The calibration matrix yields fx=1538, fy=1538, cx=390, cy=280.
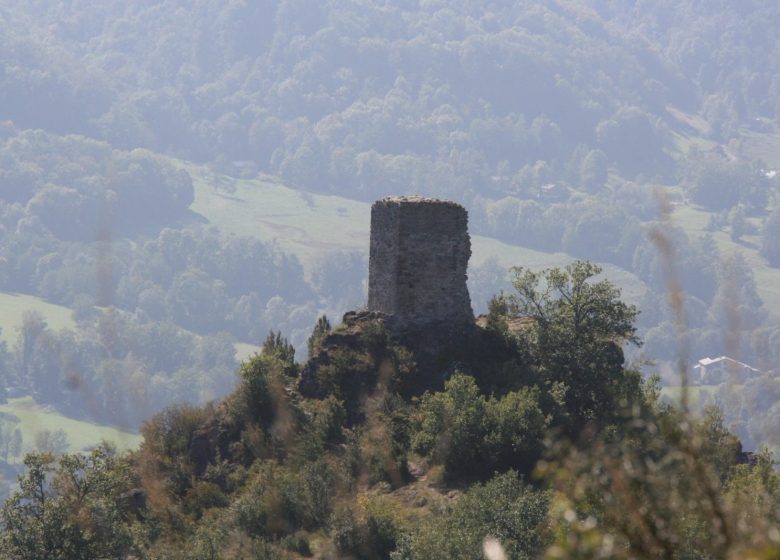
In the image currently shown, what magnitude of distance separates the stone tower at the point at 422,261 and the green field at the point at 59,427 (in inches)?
3594

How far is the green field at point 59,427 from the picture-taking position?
14386 centimetres

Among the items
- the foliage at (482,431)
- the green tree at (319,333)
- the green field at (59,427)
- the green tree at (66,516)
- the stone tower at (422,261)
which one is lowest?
the green field at (59,427)

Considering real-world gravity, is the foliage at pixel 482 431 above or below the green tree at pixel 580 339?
below

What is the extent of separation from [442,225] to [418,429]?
559cm

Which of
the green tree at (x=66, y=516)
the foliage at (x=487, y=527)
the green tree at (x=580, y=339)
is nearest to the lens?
the foliage at (x=487, y=527)

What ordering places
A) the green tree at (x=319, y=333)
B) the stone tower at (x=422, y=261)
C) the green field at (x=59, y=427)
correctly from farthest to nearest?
1. the green field at (x=59, y=427)
2. the green tree at (x=319, y=333)
3. the stone tower at (x=422, y=261)

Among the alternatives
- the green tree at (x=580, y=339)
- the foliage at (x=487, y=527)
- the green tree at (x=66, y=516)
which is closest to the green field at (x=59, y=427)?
the green tree at (x=580, y=339)

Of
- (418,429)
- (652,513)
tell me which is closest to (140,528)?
(418,429)

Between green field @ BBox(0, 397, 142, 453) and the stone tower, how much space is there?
9130 centimetres

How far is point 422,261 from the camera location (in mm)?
39906

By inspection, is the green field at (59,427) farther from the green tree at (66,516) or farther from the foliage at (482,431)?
the foliage at (482,431)

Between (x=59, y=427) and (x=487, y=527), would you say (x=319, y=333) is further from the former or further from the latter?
(x=59, y=427)

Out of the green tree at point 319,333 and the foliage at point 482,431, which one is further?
the green tree at point 319,333

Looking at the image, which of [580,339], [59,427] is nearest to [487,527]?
[580,339]
